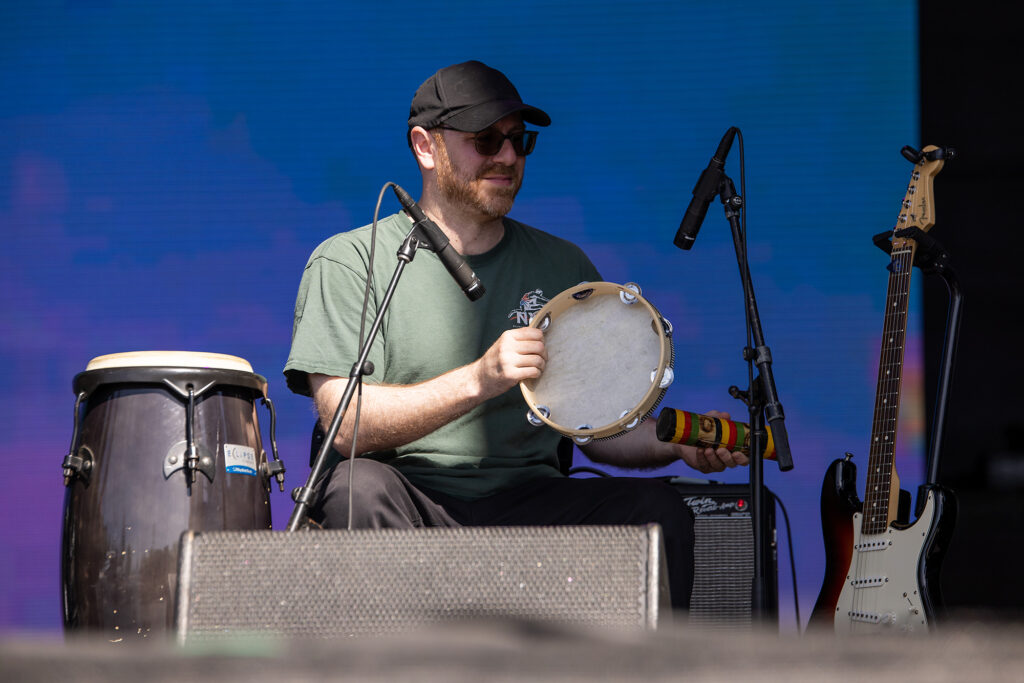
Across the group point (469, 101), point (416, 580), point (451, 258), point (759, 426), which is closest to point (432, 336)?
point (451, 258)

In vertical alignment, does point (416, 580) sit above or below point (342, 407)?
below

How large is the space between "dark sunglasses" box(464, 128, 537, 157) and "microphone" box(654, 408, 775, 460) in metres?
0.84

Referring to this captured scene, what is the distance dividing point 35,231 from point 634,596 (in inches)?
122

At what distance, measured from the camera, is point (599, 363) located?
7.45 feet

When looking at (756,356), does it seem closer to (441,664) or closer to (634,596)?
(634,596)

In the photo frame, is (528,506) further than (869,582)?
No

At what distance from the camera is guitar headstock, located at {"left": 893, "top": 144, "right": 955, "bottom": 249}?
284cm

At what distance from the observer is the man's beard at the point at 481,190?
2.59 m

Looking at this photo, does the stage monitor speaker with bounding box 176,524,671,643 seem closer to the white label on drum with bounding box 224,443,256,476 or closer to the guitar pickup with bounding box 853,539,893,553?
the white label on drum with bounding box 224,443,256,476

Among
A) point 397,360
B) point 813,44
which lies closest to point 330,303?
point 397,360

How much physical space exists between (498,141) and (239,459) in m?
0.99

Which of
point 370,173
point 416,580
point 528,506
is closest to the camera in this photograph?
point 416,580

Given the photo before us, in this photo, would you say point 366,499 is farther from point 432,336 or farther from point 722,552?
point 722,552

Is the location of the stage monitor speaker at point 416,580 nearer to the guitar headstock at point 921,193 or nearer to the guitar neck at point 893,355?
the guitar neck at point 893,355
